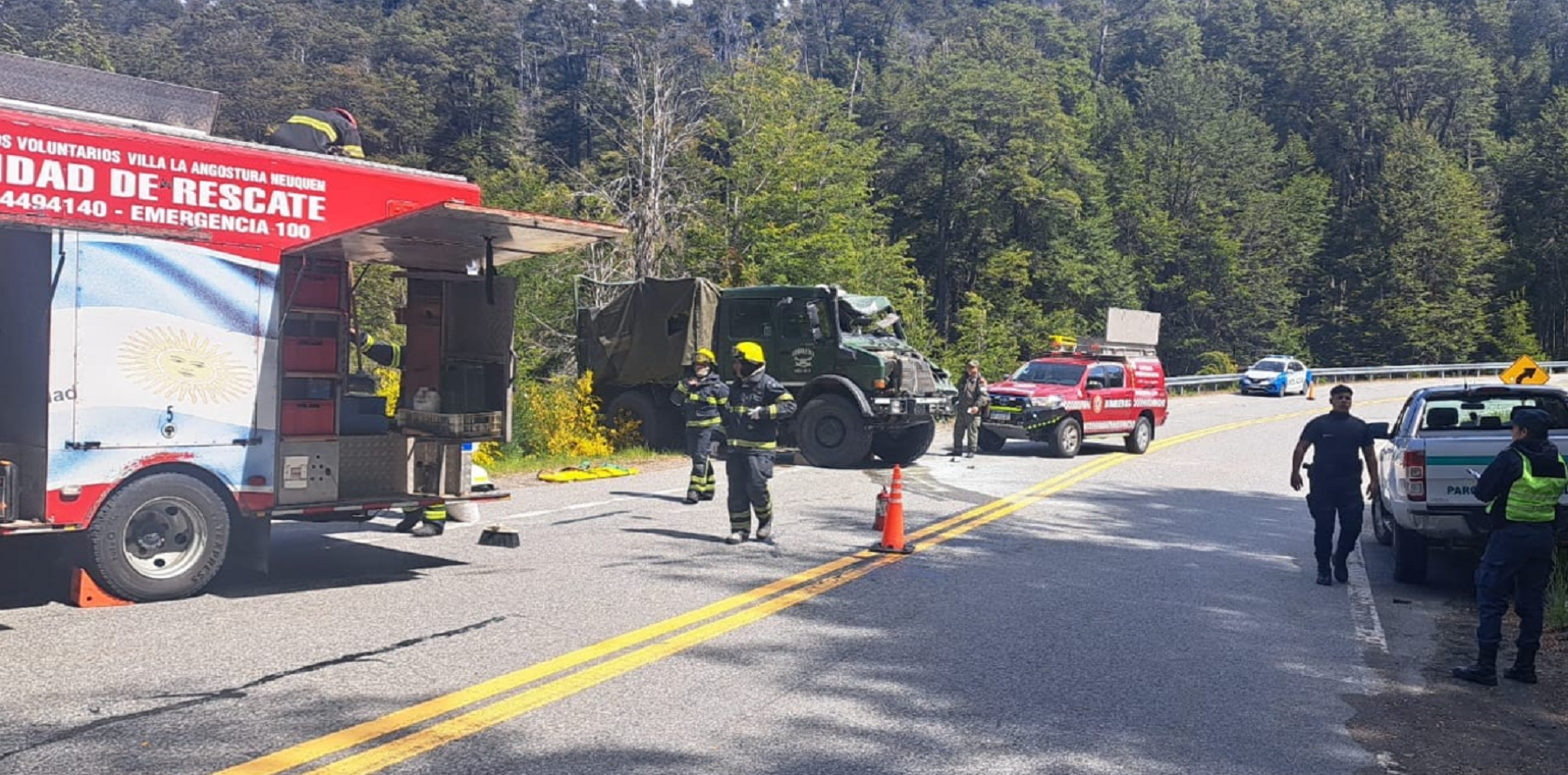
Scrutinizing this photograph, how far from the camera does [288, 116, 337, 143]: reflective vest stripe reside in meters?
9.53

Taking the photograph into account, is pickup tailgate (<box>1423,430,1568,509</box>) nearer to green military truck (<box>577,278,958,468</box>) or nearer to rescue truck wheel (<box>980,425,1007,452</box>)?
green military truck (<box>577,278,958,468</box>)

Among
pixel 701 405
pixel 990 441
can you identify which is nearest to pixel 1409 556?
pixel 701 405

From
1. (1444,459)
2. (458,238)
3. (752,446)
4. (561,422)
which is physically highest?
(458,238)

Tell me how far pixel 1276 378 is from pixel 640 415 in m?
31.0

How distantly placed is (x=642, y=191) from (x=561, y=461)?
12.7 metres

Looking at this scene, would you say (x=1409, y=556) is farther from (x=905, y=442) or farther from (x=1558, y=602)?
(x=905, y=442)

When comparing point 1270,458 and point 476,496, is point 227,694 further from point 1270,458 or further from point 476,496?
point 1270,458

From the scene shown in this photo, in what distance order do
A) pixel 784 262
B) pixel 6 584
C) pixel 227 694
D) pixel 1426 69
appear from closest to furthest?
1. pixel 227 694
2. pixel 6 584
3. pixel 784 262
4. pixel 1426 69

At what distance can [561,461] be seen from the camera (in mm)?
18109

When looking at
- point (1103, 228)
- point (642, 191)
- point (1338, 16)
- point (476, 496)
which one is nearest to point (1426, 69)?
point (1338, 16)

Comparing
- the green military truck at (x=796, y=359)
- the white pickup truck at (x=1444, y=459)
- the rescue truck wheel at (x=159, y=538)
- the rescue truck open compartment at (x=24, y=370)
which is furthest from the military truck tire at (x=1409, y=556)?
the rescue truck open compartment at (x=24, y=370)

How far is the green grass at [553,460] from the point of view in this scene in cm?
1722

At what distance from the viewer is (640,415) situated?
20531 millimetres

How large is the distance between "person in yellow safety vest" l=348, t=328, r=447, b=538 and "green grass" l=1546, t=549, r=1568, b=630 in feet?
27.8
